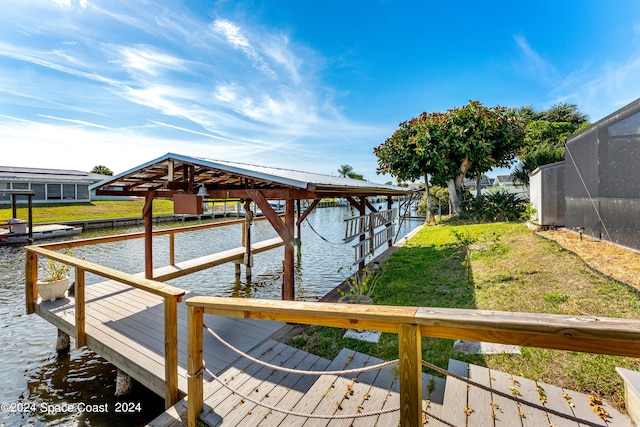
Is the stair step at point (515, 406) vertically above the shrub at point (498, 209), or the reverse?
the shrub at point (498, 209)

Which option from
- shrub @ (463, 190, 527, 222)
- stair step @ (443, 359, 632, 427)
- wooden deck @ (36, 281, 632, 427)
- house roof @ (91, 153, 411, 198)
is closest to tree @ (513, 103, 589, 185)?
shrub @ (463, 190, 527, 222)

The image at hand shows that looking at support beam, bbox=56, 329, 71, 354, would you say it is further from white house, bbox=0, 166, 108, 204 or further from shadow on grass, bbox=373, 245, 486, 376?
white house, bbox=0, 166, 108, 204

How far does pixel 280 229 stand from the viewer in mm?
4590

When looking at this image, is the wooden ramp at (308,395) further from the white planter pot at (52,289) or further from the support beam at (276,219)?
the white planter pot at (52,289)

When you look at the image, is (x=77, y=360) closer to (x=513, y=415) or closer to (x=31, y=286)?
(x=31, y=286)

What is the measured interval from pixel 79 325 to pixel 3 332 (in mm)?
3082

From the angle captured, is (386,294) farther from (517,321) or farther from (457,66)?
(457,66)

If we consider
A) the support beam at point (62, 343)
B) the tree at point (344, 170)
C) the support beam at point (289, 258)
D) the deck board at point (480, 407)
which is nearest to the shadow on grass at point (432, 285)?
the deck board at point (480, 407)

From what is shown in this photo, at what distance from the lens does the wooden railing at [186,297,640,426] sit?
1112mm

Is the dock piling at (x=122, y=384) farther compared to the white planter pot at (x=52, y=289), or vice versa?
the white planter pot at (x=52, y=289)

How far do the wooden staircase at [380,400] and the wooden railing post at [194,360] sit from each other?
0.32 feet

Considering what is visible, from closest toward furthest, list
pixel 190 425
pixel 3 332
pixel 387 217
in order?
1. pixel 190 425
2. pixel 3 332
3. pixel 387 217

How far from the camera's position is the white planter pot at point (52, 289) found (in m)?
4.95

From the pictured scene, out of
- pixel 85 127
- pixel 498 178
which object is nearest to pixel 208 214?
pixel 85 127
